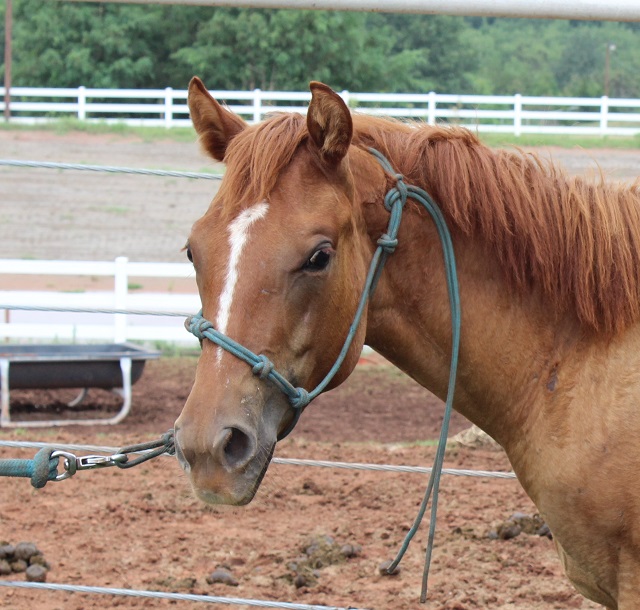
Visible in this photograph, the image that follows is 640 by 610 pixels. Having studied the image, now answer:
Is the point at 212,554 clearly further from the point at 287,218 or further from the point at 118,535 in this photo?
the point at 287,218

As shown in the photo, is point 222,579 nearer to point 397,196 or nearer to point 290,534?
point 290,534

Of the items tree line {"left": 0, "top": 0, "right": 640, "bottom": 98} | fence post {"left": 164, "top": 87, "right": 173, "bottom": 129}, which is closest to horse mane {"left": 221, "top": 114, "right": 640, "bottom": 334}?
fence post {"left": 164, "top": 87, "right": 173, "bottom": 129}

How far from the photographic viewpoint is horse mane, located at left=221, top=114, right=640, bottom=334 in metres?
2.42

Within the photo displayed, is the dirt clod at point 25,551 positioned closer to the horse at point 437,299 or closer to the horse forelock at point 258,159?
the horse at point 437,299

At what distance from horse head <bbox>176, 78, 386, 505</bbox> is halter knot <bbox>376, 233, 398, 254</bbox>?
0.04m

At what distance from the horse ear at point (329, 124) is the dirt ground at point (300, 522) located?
2.68ft

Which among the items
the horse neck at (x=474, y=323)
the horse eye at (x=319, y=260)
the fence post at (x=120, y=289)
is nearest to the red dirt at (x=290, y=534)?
the horse neck at (x=474, y=323)

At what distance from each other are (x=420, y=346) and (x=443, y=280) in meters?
0.20

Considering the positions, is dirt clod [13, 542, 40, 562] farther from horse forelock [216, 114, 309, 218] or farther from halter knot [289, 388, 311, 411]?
horse forelock [216, 114, 309, 218]

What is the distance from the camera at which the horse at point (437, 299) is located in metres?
2.13

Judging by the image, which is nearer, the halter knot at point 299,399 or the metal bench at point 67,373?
the halter knot at point 299,399

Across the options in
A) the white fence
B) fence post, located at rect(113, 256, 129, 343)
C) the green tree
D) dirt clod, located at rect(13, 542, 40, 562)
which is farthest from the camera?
the green tree

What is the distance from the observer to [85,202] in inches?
708

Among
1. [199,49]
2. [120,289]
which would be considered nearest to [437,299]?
[120,289]
